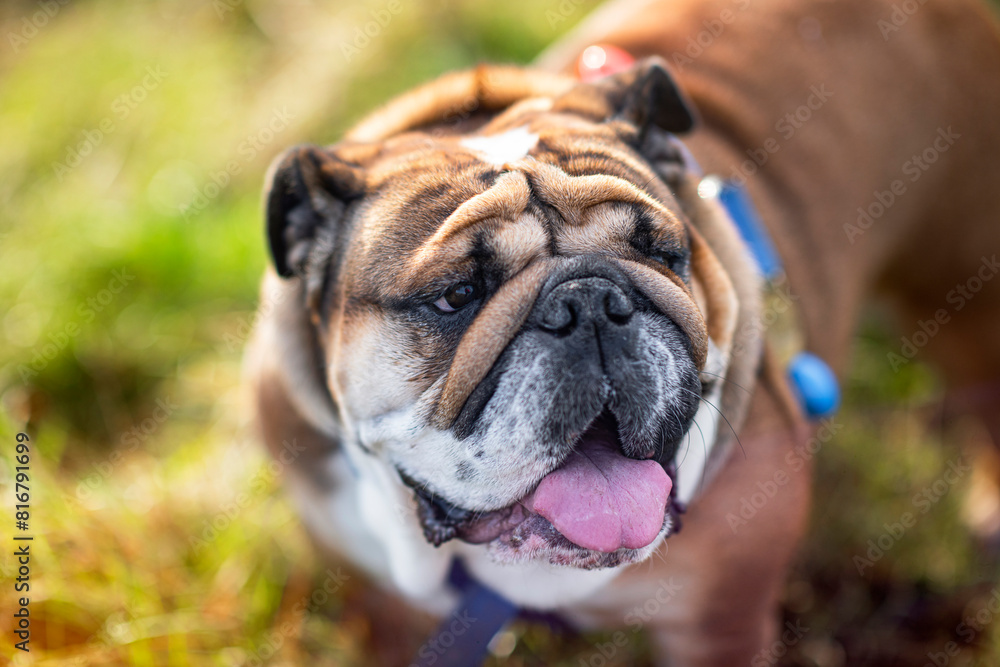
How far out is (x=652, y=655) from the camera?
3289 millimetres

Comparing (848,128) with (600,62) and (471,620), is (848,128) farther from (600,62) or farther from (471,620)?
(471,620)

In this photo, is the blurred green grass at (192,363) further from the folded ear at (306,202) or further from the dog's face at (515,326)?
the folded ear at (306,202)

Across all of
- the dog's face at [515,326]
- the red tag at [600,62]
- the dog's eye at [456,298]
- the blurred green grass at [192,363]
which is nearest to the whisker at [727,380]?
the dog's face at [515,326]

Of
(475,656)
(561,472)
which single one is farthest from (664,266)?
(475,656)

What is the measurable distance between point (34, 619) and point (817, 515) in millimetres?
3286

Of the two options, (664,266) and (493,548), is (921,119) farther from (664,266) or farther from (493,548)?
(493,548)

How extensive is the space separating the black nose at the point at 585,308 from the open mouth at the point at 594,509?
224 millimetres

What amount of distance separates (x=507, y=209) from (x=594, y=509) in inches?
31.0

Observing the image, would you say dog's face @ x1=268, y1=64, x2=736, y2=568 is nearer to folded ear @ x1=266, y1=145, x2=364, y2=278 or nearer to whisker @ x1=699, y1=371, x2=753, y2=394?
folded ear @ x1=266, y1=145, x2=364, y2=278

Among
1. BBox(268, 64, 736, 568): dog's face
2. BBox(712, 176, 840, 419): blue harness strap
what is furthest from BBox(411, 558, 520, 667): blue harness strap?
BBox(712, 176, 840, 419): blue harness strap

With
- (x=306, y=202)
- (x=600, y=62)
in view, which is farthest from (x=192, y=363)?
(x=600, y=62)

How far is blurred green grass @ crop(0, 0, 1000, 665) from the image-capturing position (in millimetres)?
3180

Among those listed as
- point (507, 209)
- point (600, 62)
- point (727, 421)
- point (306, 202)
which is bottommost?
point (727, 421)

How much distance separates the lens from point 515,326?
1.96 metres
